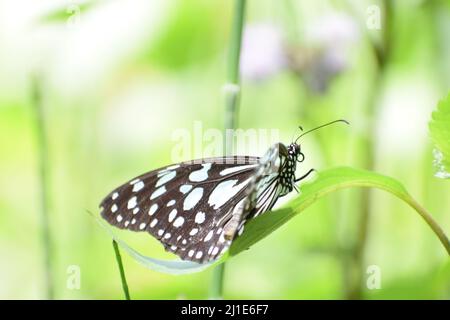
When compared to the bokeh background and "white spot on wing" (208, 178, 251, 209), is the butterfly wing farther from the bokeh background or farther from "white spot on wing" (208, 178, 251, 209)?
the bokeh background

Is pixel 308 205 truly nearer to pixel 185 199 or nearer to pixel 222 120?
pixel 185 199

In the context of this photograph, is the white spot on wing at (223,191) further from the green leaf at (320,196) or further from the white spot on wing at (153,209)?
the green leaf at (320,196)

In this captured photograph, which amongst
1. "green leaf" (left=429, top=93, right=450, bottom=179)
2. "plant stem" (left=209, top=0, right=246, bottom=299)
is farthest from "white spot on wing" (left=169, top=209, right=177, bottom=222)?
"green leaf" (left=429, top=93, right=450, bottom=179)

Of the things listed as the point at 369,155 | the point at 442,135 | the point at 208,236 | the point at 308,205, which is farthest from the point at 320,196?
the point at 369,155

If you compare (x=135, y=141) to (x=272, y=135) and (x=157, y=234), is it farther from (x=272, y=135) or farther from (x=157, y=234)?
(x=157, y=234)

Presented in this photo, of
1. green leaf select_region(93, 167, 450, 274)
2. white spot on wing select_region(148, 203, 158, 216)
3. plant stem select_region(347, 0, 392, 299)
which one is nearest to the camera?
green leaf select_region(93, 167, 450, 274)

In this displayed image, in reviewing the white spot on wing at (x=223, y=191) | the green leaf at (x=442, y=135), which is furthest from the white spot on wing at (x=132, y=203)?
the green leaf at (x=442, y=135)
